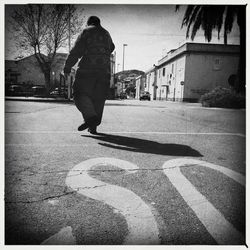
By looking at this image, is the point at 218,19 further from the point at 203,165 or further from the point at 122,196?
the point at 122,196

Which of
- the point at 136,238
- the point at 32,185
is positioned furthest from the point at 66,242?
the point at 32,185

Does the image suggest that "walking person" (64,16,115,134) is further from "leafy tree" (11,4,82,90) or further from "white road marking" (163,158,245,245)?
"white road marking" (163,158,245,245)

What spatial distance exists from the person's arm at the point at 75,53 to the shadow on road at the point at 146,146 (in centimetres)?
105

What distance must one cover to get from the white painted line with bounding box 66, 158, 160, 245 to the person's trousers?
3.95 feet

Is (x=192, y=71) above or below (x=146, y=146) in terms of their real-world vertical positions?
above

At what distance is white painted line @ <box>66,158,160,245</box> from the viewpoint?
1244 millimetres

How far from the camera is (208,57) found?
83.1ft

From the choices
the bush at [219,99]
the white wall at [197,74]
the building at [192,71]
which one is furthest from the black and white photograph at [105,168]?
the white wall at [197,74]

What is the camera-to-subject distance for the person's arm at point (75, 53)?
2820 millimetres

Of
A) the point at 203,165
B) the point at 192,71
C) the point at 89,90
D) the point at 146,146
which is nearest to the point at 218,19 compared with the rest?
the point at 203,165

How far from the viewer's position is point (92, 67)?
3.02m

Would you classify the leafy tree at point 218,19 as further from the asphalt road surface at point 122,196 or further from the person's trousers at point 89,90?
the person's trousers at point 89,90

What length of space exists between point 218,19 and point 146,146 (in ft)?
5.41

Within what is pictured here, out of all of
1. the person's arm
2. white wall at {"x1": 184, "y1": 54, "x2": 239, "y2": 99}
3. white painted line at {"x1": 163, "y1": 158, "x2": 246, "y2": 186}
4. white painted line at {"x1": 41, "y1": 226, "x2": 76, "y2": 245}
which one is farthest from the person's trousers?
white wall at {"x1": 184, "y1": 54, "x2": 239, "y2": 99}
